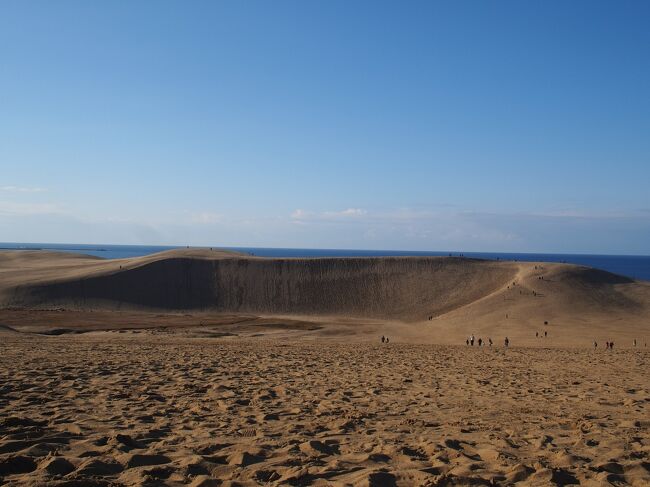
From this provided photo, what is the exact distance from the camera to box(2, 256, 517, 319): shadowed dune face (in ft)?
199

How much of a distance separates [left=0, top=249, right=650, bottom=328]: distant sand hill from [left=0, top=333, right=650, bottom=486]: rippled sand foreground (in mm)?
39636

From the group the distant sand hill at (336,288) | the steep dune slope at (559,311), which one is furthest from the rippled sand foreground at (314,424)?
the distant sand hill at (336,288)

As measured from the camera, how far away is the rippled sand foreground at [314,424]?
558 centimetres

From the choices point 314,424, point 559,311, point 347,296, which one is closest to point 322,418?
point 314,424

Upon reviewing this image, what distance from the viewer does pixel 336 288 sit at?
221ft

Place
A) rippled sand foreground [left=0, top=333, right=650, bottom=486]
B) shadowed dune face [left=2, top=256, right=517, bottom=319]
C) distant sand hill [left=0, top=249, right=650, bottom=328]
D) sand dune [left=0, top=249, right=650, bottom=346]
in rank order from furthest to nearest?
shadowed dune face [left=2, top=256, right=517, bottom=319] < distant sand hill [left=0, top=249, right=650, bottom=328] < sand dune [left=0, top=249, right=650, bottom=346] < rippled sand foreground [left=0, top=333, right=650, bottom=486]

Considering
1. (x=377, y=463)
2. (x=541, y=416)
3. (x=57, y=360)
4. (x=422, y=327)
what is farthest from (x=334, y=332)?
(x=377, y=463)

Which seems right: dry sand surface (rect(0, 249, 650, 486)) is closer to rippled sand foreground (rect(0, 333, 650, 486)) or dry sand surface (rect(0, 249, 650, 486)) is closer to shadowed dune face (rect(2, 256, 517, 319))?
rippled sand foreground (rect(0, 333, 650, 486))

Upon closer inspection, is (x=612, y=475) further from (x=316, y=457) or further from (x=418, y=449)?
(x=316, y=457)

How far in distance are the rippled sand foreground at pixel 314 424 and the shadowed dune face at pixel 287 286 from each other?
47039mm

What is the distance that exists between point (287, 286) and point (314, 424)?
60.0m

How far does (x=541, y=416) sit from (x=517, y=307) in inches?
1773

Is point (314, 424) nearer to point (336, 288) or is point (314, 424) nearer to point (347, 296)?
point (347, 296)

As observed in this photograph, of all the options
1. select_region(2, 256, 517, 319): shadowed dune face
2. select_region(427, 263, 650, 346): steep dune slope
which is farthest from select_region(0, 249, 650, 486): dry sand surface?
select_region(2, 256, 517, 319): shadowed dune face
